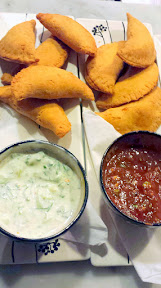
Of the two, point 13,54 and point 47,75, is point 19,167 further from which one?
point 13,54

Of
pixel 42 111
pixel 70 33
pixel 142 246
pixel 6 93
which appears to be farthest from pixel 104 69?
pixel 142 246

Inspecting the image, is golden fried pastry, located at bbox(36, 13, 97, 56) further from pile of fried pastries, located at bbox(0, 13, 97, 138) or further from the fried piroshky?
the fried piroshky

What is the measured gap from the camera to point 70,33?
1535 millimetres

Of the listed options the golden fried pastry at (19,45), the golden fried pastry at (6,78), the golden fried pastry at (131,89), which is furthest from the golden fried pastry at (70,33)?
the golden fried pastry at (6,78)

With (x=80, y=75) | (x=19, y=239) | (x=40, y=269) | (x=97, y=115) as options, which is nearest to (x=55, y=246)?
(x=40, y=269)

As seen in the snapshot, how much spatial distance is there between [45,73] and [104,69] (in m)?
0.34

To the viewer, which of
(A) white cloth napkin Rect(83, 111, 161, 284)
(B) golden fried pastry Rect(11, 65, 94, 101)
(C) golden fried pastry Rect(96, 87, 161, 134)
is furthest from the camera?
(C) golden fried pastry Rect(96, 87, 161, 134)

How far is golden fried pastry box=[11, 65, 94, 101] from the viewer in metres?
1.35

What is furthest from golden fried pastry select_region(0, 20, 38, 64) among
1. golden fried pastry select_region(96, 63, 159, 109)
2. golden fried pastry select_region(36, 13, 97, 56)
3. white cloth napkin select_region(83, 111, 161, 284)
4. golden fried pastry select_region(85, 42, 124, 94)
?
white cloth napkin select_region(83, 111, 161, 284)

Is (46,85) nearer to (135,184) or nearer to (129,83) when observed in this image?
(129,83)

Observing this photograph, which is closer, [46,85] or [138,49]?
[46,85]

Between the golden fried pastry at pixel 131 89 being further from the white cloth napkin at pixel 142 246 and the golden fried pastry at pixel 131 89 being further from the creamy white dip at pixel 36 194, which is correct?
the creamy white dip at pixel 36 194

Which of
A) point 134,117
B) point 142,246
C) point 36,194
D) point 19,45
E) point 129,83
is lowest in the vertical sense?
point 142,246

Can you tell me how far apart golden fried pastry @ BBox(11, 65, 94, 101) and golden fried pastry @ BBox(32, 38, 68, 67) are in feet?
0.24
